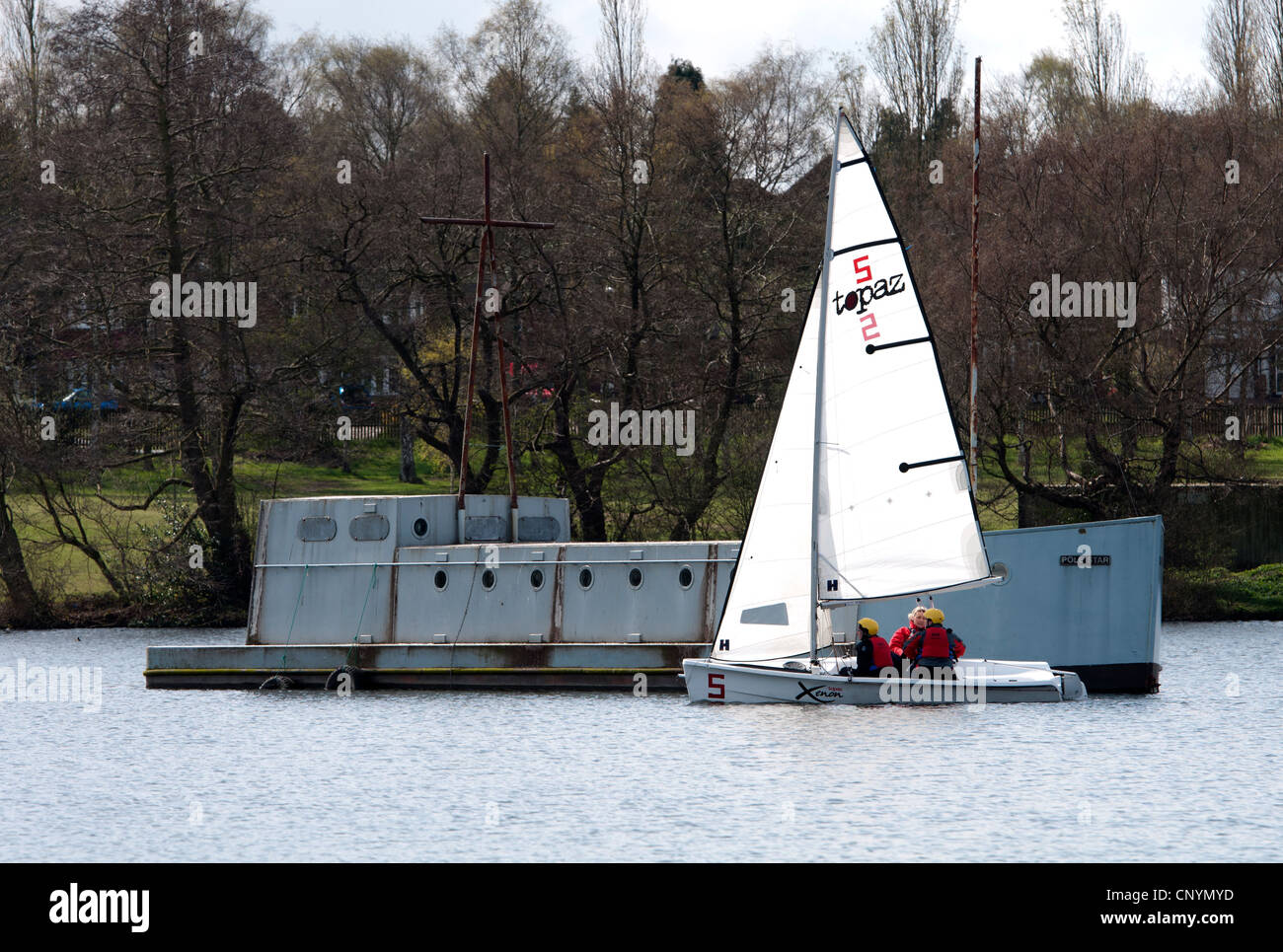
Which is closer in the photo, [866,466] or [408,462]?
[866,466]

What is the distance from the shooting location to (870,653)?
29.5 metres

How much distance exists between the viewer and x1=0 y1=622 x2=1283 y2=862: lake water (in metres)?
21.4

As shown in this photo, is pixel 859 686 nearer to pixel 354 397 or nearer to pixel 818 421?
pixel 818 421

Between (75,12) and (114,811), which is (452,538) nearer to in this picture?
(114,811)

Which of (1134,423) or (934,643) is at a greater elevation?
(1134,423)

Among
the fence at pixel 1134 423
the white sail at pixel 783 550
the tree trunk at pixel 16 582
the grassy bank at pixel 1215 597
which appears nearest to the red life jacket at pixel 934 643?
the white sail at pixel 783 550

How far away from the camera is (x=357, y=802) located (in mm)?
24281

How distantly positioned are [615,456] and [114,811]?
31358 millimetres

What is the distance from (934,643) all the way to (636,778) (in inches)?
272
